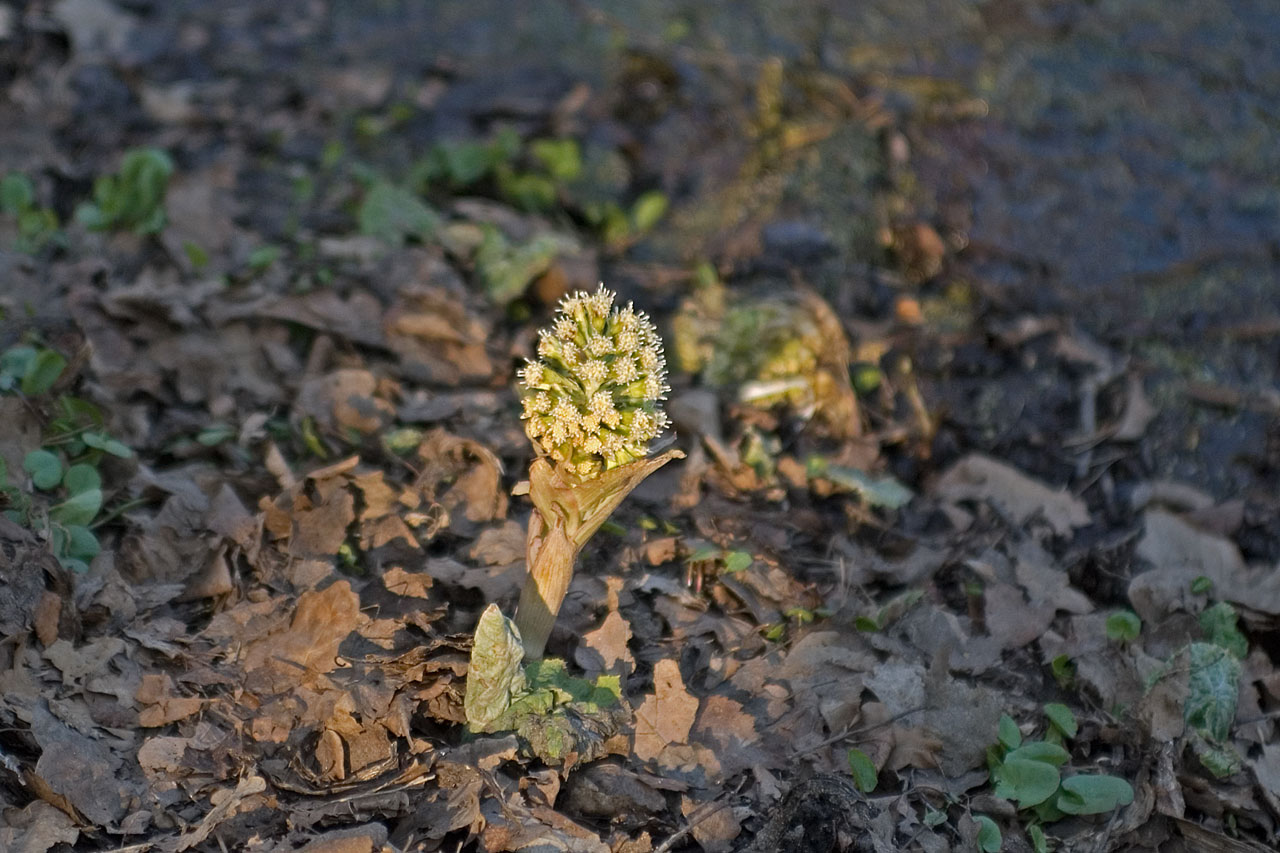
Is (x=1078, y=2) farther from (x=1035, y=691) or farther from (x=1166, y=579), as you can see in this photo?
(x=1035, y=691)

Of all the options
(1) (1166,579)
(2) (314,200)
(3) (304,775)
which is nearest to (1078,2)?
(1) (1166,579)

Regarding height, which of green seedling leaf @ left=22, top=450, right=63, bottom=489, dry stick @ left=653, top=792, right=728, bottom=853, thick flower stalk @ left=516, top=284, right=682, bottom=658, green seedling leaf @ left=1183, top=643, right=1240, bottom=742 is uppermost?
thick flower stalk @ left=516, top=284, right=682, bottom=658

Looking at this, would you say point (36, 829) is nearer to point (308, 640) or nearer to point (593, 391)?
point (308, 640)

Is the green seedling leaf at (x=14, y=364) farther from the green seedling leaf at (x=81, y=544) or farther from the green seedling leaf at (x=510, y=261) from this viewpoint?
the green seedling leaf at (x=510, y=261)

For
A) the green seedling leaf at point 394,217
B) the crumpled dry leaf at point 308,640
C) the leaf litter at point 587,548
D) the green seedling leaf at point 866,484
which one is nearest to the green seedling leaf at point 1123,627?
the leaf litter at point 587,548

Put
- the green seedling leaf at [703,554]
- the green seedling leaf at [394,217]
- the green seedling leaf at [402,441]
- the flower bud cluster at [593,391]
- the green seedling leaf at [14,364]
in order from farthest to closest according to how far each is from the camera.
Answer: the green seedling leaf at [394,217]
the green seedling leaf at [402,441]
the green seedling leaf at [14,364]
the green seedling leaf at [703,554]
the flower bud cluster at [593,391]

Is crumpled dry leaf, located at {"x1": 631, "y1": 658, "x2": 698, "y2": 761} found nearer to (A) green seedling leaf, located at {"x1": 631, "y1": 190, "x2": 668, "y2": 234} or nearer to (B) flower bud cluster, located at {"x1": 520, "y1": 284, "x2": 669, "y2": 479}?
(B) flower bud cluster, located at {"x1": 520, "y1": 284, "x2": 669, "y2": 479}

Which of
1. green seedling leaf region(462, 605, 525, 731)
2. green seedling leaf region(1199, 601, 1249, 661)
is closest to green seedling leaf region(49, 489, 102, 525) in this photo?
green seedling leaf region(462, 605, 525, 731)
